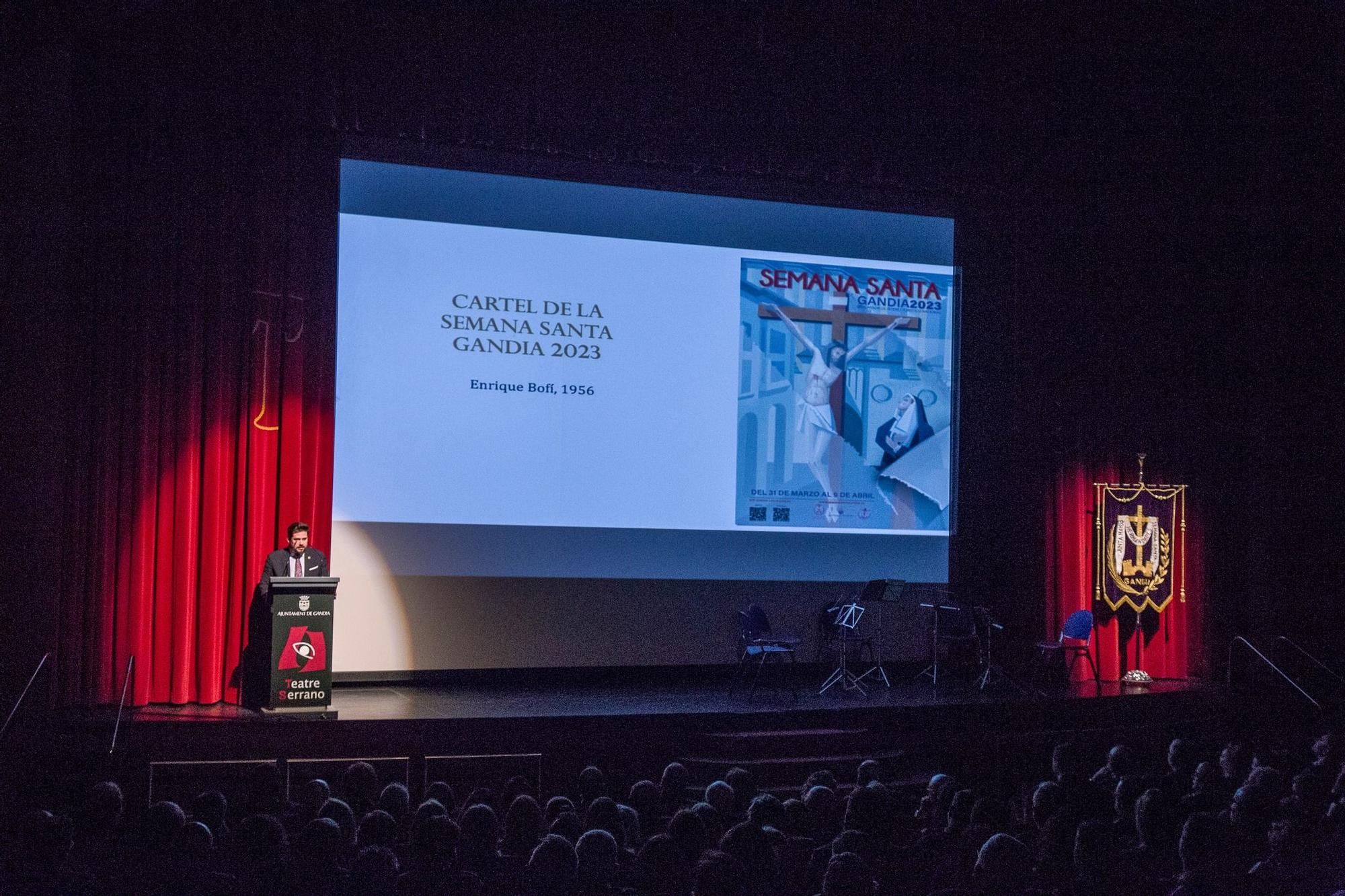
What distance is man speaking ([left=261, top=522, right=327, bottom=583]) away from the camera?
6852 millimetres

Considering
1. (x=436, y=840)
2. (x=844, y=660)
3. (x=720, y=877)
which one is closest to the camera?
(x=720, y=877)

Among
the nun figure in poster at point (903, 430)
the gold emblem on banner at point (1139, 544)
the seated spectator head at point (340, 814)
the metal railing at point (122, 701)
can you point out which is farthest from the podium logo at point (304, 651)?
the gold emblem on banner at point (1139, 544)

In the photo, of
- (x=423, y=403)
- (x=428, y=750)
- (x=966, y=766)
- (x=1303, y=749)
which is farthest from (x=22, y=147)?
(x=1303, y=749)

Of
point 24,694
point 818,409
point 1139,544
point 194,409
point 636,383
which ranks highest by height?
point 636,383

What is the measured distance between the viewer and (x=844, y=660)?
26.6 feet

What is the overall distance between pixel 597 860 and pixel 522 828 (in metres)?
0.75

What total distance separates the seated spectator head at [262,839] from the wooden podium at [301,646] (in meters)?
2.84

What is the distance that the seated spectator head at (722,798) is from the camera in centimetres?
423

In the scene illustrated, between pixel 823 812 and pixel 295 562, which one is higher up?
pixel 295 562

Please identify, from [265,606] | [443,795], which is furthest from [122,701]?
[443,795]

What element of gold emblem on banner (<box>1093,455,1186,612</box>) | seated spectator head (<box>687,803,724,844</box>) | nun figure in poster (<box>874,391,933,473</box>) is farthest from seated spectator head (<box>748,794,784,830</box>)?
gold emblem on banner (<box>1093,455,1186,612</box>)

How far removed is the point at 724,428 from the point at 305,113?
11.4ft

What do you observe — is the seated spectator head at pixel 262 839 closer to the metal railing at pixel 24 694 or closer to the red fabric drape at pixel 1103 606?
the metal railing at pixel 24 694

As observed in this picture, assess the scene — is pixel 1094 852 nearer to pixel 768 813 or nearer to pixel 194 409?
pixel 768 813
